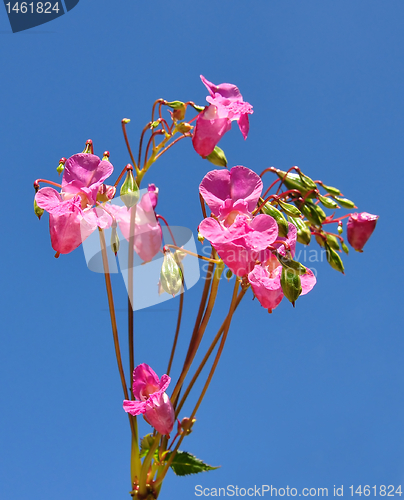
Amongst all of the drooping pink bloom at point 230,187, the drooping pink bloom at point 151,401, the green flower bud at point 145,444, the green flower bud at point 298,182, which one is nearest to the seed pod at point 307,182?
the green flower bud at point 298,182

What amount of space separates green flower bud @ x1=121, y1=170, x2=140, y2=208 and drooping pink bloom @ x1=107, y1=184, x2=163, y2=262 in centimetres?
3

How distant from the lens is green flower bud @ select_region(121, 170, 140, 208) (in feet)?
1.98

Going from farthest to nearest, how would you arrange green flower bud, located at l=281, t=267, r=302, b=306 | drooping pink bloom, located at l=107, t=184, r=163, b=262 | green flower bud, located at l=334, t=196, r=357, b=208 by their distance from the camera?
green flower bud, located at l=334, t=196, r=357, b=208
drooping pink bloom, located at l=107, t=184, r=163, b=262
green flower bud, located at l=281, t=267, r=302, b=306

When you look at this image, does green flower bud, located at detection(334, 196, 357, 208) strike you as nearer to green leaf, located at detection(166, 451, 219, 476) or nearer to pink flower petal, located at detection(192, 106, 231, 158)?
pink flower petal, located at detection(192, 106, 231, 158)

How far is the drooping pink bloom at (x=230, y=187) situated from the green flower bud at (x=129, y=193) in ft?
0.30

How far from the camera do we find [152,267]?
0.71 m

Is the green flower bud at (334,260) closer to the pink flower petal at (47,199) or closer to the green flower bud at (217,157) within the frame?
the green flower bud at (217,157)

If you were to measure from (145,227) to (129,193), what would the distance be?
6 centimetres

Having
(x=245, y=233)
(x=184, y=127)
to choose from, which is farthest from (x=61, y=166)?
(x=245, y=233)

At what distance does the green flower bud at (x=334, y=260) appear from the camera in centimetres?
72

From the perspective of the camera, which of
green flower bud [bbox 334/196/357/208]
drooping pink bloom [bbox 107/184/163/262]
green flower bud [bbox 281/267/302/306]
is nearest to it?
green flower bud [bbox 281/267/302/306]

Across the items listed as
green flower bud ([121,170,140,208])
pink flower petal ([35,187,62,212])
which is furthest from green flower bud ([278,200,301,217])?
pink flower petal ([35,187,62,212])

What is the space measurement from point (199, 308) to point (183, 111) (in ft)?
1.03

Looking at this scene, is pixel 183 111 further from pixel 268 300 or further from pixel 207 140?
pixel 268 300
